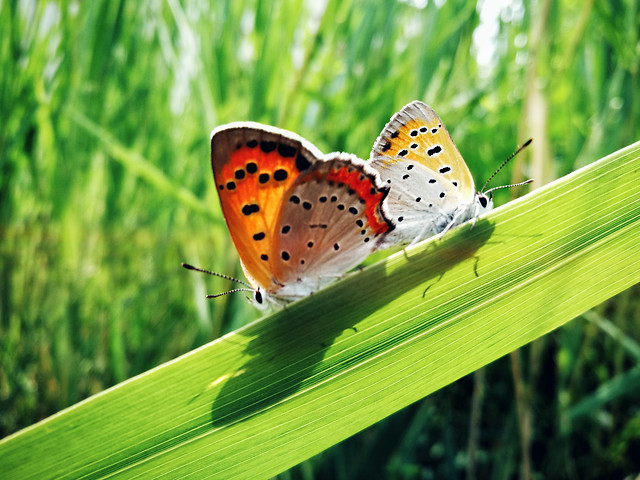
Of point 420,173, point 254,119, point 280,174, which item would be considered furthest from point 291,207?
point 254,119

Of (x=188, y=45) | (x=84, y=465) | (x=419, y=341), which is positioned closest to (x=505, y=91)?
(x=188, y=45)

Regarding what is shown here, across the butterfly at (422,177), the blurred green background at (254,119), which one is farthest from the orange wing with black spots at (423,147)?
the blurred green background at (254,119)

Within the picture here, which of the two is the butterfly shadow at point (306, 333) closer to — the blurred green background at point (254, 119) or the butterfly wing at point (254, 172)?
the butterfly wing at point (254, 172)

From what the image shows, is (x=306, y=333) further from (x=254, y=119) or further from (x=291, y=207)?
(x=254, y=119)

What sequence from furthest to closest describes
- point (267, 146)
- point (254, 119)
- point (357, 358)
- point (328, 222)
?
point (254, 119) → point (328, 222) → point (267, 146) → point (357, 358)

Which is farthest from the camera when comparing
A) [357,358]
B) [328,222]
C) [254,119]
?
[254,119]
